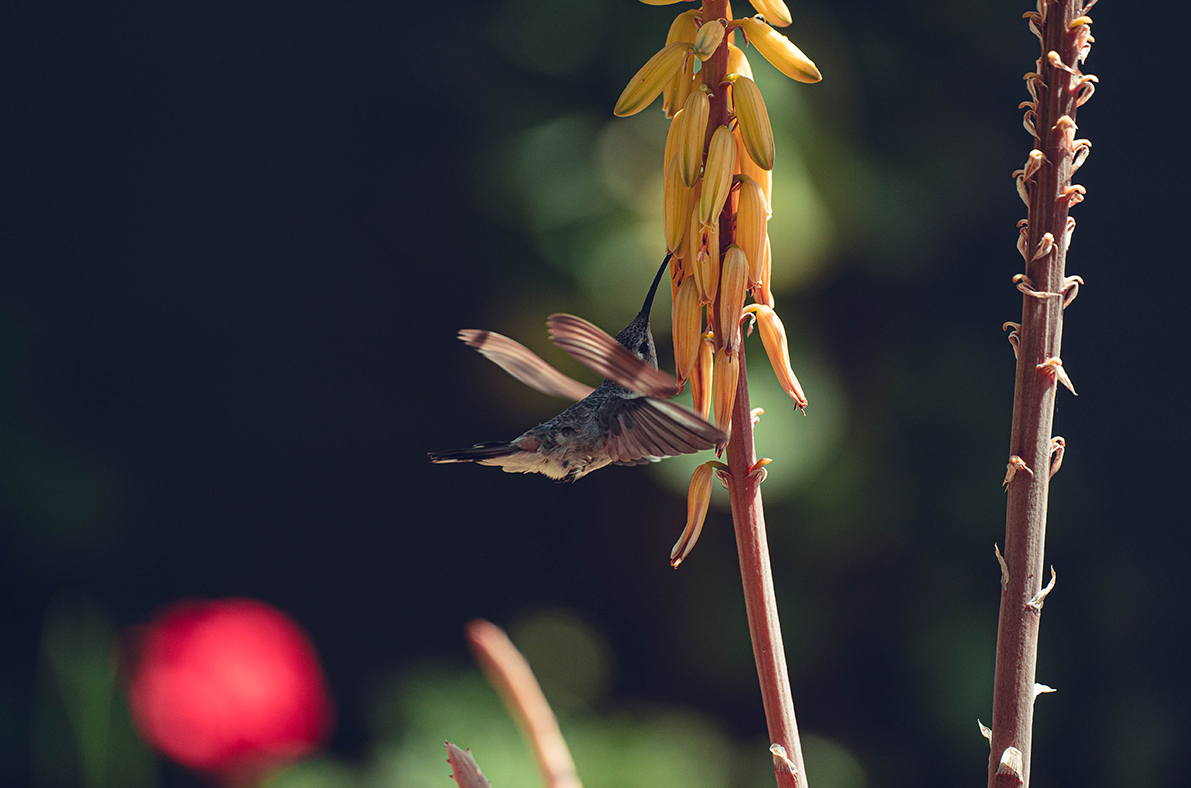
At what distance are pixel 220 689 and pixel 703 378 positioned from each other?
697mm

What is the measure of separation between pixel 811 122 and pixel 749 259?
2.74 feet

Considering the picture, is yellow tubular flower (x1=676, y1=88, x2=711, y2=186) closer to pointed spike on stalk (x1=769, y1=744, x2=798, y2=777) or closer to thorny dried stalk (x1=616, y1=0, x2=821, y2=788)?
thorny dried stalk (x1=616, y1=0, x2=821, y2=788)

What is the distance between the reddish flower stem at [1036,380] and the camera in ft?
0.51

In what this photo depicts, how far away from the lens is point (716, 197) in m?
0.16

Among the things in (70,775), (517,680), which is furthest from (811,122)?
(70,775)

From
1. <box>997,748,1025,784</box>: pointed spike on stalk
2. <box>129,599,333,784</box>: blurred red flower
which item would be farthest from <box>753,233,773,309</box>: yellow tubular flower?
<box>129,599,333,784</box>: blurred red flower

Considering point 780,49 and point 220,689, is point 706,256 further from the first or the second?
point 220,689

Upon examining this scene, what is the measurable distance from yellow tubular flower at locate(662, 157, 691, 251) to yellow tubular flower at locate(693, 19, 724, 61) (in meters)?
0.02

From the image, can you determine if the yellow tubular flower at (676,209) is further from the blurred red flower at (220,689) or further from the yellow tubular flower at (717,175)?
the blurred red flower at (220,689)

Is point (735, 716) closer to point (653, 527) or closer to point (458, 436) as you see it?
point (653, 527)

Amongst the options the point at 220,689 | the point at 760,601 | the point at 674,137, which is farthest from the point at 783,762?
the point at 220,689

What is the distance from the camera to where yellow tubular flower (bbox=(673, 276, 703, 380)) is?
0.57ft

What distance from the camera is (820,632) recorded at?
3.29 feet

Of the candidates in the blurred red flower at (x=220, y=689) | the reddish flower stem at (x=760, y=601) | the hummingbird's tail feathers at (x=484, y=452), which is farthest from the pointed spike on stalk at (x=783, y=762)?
the blurred red flower at (x=220, y=689)
